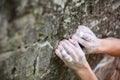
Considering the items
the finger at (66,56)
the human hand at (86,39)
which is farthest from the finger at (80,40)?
the finger at (66,56)

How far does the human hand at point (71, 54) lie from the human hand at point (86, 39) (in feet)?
0.18

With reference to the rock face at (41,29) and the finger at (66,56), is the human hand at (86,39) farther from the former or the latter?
Result: the finger at (66,56)

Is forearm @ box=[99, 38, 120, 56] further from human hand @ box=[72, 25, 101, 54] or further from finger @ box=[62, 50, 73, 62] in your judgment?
Result: finger @ box=[62, 50, 73, 62]

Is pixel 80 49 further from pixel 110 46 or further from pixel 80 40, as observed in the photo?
pixel 110 46

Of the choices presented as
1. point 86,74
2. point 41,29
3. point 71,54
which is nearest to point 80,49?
point 71,54

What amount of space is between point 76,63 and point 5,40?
81 cm

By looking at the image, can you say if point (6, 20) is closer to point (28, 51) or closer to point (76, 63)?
point (28, 51)

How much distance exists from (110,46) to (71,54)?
0.43m

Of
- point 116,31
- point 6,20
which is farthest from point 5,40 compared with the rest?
point 116,31

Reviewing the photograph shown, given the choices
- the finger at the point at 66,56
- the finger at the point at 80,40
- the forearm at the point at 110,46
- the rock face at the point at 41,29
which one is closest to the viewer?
the rock face at the point at 41,29

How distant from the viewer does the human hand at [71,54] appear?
187 centimetres

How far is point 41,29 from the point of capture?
1.68 meters

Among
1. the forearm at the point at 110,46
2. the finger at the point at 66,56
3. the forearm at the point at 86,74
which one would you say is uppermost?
the finger at the point at 66,56

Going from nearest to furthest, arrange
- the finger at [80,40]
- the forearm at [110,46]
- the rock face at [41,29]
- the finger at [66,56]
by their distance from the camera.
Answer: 1. the rock face at [41,29]
2. the finger at [66,56]
3. the finger at [80,40]
4. the forearm at [110,46]
